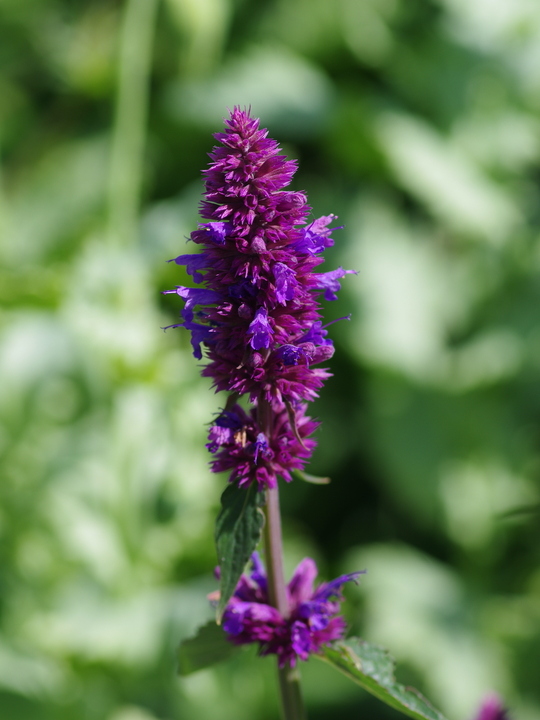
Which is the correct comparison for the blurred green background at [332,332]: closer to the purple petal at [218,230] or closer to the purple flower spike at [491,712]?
the purple flower spike at [491,712]

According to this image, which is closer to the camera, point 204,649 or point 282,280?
point 282,280

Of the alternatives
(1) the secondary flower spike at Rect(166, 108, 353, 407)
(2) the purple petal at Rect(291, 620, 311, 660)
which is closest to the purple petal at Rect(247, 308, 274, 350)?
(1) the secondary flower spike at Rect(166, 108, 353, 407)

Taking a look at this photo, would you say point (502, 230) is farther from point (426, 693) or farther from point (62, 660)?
point (62, 660)

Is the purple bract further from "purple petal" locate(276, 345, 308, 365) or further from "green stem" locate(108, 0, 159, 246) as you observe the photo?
"green stem" locate(108, 0, 159, 246)

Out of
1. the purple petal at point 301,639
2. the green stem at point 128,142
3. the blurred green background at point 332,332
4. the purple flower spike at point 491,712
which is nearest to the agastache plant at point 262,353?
the purple petal at point 301,639

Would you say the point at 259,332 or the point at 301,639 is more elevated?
the point at 259,332

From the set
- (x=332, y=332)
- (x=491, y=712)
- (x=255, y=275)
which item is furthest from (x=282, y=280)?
(x=332, y=332)

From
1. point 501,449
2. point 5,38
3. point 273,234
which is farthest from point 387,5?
point 273,234

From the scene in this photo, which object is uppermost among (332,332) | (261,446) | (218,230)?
(332,332)

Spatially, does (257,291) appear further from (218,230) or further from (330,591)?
(330,591)
